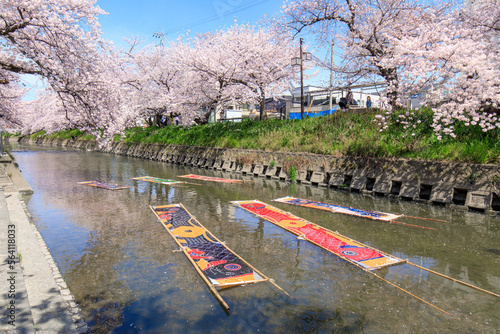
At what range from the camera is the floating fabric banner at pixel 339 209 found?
30.2ft

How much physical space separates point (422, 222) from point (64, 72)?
1215cm

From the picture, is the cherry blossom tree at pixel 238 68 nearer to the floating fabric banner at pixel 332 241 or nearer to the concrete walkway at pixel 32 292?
the floating fabric banner at pixel 332 241

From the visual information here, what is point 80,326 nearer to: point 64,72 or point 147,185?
point 64,72

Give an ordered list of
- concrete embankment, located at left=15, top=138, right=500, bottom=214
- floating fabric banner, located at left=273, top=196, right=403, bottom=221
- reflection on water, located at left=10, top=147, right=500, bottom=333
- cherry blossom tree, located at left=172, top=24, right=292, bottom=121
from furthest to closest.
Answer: cherry blossom tree, located at left=172, top=24, right=292, bottom=121 < concrete embankment, located at left=15, top=138, right=500, bottom=214 < floating fabric banner, located at left=273, top=196, right=403, bottom=221 < reflection on water, located at left=10, top=147, right=500, bottom=333

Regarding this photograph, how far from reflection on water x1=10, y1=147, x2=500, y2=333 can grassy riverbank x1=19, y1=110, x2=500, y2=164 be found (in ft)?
8.63

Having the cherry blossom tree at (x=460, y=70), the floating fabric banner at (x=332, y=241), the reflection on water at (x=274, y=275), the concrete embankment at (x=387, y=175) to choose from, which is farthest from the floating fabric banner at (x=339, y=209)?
the cherry blossom tree at (x=460, y=70)

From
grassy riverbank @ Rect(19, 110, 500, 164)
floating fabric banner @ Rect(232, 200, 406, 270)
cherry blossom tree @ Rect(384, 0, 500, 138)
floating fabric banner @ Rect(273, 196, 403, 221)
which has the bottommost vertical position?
floating fabric banner @ Rect(232, 200, 406, 270)

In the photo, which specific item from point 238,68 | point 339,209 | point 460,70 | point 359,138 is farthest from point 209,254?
point 238,68

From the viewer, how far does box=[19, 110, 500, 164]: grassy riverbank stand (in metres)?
11.3

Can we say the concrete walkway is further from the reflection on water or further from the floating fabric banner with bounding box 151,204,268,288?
the floating fabric banner with bounding box 151,204,268,288

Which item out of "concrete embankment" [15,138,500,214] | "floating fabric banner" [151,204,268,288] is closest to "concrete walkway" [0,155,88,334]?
"floating fabric banner" [151,204,268,288]

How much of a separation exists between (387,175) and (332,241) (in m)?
7.33

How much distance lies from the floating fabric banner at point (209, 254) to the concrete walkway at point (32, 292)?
1.85m

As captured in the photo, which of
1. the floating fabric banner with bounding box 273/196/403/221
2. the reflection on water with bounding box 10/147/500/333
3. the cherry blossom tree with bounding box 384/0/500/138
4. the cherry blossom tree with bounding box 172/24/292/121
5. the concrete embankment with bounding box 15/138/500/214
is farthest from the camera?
the cherry blossom tree with bounding box 172/24/292/121
